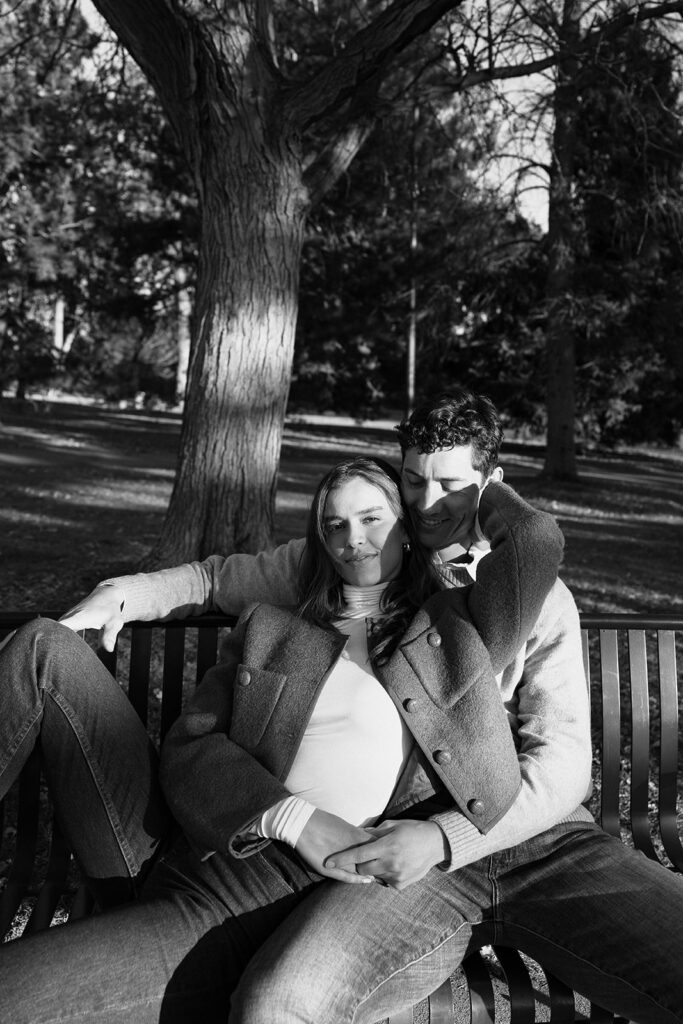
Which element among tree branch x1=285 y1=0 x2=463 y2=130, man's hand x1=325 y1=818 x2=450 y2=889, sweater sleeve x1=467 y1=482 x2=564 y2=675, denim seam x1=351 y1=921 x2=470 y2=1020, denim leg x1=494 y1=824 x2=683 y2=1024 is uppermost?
tree branch x1=285 y1=0 x2=463 y2=130

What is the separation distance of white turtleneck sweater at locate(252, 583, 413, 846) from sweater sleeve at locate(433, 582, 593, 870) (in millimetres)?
191

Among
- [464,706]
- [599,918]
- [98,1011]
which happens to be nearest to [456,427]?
[464,706]

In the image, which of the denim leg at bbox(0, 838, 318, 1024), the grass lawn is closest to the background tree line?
the grass lawn

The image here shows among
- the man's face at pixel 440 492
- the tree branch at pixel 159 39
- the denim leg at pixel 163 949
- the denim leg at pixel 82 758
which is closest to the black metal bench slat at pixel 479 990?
the denim leg at pixel 163 949

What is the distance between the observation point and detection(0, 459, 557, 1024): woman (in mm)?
2424

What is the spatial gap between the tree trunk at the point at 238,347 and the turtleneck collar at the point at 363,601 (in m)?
3.31

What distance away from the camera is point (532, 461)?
22281 mm

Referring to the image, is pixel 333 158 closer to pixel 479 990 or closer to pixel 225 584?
pixel 225 584

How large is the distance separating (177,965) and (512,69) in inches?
249

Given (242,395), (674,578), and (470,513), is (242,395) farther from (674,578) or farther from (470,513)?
(674,578)

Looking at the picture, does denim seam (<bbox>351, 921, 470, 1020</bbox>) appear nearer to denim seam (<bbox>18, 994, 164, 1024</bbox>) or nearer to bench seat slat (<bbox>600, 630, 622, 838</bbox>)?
denim seam (<bbox>18, 994, 164, 1024</bbox>)

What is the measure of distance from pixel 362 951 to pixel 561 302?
1513cm

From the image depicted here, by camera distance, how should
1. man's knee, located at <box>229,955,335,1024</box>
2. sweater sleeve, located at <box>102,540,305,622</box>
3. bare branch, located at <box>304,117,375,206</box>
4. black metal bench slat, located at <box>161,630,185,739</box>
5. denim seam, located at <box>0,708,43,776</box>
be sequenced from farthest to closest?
bare branch, located at <box>304,117,375,206</box> → black metal bench slat, located at <box>161,630,185,739</box> → sweater sleeve, located at <box>102,540,305,622</box> → denim seam, located at <box>0,708,43,776</box> → man's knee, located at <box>229,955,335,1024</box>

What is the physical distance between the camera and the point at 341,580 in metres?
2.96
